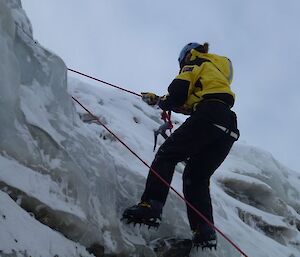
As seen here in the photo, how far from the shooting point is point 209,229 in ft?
16.6

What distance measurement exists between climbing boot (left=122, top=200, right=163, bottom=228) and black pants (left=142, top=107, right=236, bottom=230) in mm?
127

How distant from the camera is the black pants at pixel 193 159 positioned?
4985 millimetres

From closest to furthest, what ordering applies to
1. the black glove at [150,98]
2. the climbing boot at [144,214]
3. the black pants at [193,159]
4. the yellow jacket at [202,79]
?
the climbing boot at [144,214] < the black pants at [193,159] < the yellow jacket at [202,79] < the black glove at [150,98]

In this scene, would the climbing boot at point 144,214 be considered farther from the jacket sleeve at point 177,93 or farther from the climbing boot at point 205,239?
the jacket sleeve at point 177,93

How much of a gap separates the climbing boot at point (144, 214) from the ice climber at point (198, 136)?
0.8 inches

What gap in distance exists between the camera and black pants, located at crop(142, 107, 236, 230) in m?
4.99

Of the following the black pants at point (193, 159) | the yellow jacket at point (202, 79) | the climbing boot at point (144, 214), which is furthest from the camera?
the yellow jacket at point (202, 79)

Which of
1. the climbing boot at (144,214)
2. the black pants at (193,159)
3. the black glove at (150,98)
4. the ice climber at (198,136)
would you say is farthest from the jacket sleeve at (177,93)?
the climbing boot at (144,214)

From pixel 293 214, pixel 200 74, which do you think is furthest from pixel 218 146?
pixel 293 214

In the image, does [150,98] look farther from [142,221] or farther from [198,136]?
[142,221]

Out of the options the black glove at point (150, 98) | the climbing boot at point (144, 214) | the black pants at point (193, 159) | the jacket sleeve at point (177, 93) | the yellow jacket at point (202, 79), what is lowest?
the climbing boot at point (144, 214)

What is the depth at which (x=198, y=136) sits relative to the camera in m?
5.04

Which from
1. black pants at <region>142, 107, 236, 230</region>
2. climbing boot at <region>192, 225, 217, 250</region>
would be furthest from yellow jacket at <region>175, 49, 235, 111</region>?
climbing boot at <region>192, 225, 217, 250</region>

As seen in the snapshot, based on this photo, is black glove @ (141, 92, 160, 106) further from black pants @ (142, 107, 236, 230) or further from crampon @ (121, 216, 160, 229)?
crampon @ (121, 216, 160, 229)
